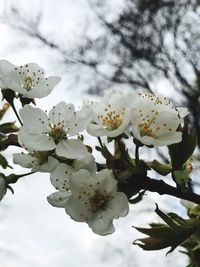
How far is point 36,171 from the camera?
0.77 metres

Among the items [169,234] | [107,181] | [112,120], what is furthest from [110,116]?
[169,234]

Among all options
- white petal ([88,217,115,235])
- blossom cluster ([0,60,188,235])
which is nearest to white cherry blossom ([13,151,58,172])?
blossom cluster ([0,60,188,235])

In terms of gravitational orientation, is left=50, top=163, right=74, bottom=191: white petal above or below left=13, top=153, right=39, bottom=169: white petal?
above

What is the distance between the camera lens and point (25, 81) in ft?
2.94

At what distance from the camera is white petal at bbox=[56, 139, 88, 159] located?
0.74 meters

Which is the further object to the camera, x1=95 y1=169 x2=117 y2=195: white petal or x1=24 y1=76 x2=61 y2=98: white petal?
x1=24 y1=76 x2=61 y2=98: white petal

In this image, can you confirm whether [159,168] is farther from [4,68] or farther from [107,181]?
[4,68]

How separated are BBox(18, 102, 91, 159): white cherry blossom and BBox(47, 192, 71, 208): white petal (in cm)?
6

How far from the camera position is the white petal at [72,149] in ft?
2.42

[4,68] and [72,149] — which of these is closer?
[72,149]

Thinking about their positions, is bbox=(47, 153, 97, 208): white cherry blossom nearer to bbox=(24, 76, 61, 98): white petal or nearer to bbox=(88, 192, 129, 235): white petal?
bbox=(88, 192, 129, 235): white petal

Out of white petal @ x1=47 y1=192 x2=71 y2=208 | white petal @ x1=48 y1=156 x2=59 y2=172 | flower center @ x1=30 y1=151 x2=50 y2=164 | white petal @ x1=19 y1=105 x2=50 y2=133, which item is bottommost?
white petal @ x1=47 y1=192 x2=71 y2=208

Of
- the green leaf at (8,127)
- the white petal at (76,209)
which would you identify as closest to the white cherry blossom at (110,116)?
the white petal at (76,209)

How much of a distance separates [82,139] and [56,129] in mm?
46
